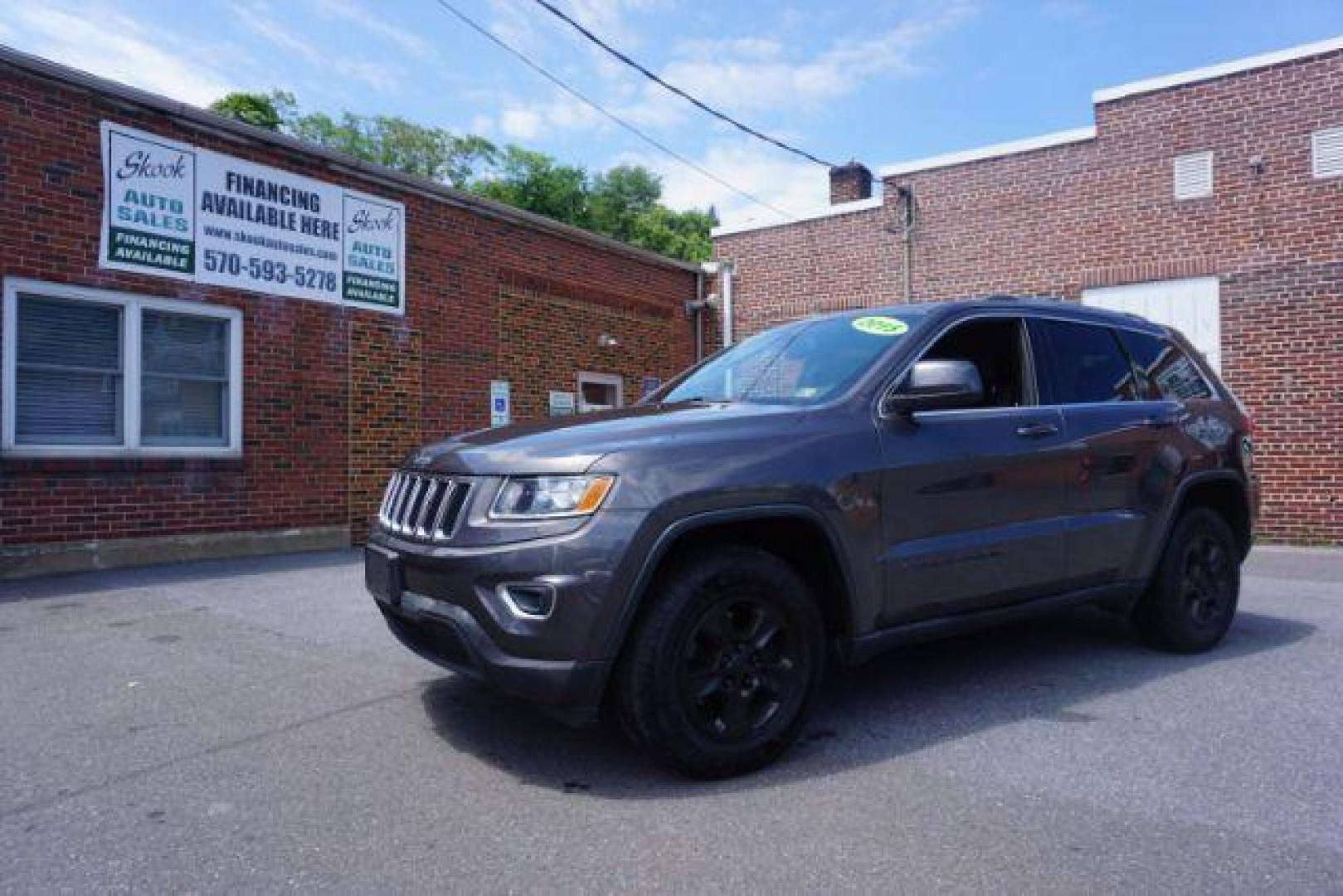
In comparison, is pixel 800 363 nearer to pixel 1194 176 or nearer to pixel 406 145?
pixel 1194 176

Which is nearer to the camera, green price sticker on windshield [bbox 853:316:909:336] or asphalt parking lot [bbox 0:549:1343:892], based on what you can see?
asphalt parking lot [bbox 0:549:1343:892]

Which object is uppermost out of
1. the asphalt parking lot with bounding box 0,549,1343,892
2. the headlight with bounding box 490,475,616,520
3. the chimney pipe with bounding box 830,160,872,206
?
the chimney pipe with bounding box 830,160,872,206

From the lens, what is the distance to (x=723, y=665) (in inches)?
125

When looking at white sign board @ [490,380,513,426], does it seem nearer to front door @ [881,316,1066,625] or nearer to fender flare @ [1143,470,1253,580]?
front door @ [881,316,1066,625]

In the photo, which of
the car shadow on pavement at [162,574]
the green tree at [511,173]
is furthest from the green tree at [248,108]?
the car shadow on pavement at [162,574]

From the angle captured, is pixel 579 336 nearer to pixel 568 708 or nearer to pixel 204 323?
pixel 204 323

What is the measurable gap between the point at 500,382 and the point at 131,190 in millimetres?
4694

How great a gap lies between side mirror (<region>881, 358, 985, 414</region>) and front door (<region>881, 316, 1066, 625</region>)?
0.07 meters

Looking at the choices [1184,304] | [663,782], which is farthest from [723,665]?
[1184,304]

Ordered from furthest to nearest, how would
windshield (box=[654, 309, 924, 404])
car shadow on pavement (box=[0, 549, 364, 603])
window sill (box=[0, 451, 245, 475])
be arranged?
window sill (box=[0, 451, 245, 475])
car shadow on pavement (box=[0, 549, 364, 603])
windshield (box=[654, 309, 924, 404])

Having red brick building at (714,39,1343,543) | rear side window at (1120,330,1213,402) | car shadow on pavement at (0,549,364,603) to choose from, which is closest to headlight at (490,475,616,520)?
rear side window at (1120,330,1213,402)

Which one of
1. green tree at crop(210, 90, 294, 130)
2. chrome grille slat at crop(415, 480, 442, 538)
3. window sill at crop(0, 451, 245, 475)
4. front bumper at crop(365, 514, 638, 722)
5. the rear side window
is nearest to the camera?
front bumper at crop(365, 514, 638, 722)

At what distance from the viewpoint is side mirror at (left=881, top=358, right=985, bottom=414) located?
140 inches

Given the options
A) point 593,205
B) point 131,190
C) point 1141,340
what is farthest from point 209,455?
point 593,205
